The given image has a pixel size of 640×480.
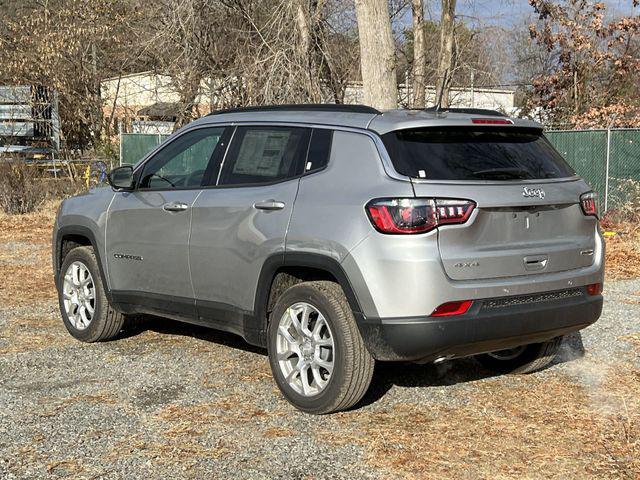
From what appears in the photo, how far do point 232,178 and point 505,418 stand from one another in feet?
7.48

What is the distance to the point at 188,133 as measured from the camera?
6.24 m

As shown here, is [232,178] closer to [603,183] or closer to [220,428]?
[220,428]

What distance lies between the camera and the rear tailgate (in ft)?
15.0

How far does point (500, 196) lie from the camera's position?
4.72m

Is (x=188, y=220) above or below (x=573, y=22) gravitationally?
below

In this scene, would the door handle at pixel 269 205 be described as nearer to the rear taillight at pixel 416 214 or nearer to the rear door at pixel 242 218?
the rear door at pixel 242 218

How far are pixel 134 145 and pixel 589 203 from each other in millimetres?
18974

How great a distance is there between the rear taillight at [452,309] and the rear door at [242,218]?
105cm

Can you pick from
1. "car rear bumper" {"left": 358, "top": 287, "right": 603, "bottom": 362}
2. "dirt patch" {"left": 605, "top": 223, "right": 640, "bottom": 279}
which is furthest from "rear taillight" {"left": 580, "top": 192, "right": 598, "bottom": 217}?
"dirt patch" {"left": 605, "top": 223, "right": 640, "bottom": 279}

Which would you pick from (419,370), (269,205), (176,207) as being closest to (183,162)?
(176,207)

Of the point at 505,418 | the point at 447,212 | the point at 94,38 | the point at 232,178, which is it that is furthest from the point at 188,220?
the point at 94,38

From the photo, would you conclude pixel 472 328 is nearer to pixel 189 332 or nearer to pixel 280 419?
pixel 280 419

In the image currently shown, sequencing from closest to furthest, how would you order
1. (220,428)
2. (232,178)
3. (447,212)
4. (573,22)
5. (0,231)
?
(447,212), (220,428), (232,178), (0,231), (573,22)

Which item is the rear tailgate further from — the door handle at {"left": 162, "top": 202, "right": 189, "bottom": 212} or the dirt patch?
the dirt patch
